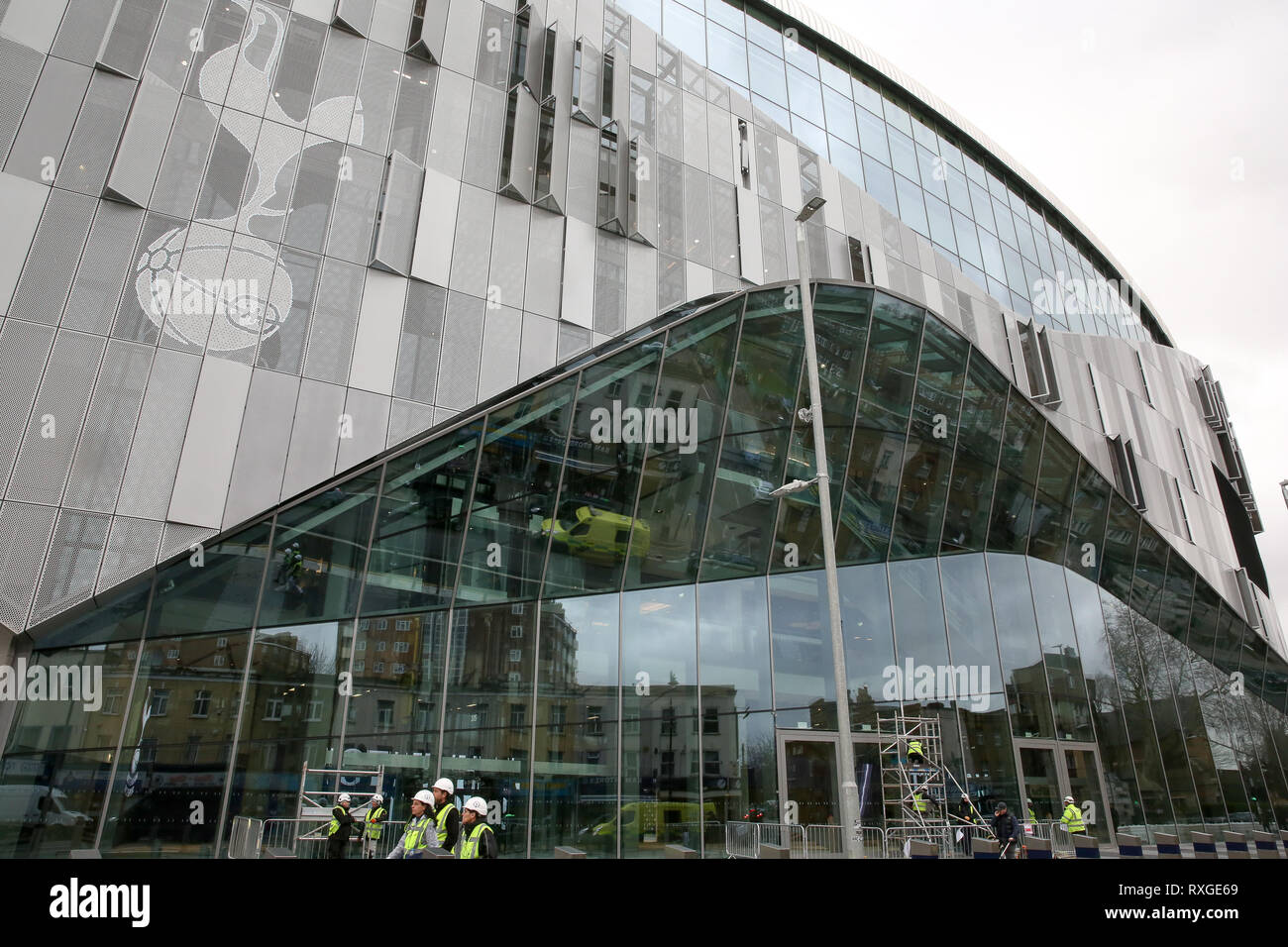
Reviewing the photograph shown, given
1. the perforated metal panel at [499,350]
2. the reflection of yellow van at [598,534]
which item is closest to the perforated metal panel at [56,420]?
the perforated metal panel at [499,350]

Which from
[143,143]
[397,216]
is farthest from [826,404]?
[143,143]

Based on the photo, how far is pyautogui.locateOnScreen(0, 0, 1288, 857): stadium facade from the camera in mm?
13336

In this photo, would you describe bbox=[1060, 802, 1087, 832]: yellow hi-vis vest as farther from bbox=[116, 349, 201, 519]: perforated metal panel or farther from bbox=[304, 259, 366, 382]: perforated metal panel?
bbox=[116, 349, 201, 519]: perforated metal panel

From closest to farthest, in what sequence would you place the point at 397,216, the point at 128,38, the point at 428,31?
the point at 128,38, the point at 397,216, the point at 428,31

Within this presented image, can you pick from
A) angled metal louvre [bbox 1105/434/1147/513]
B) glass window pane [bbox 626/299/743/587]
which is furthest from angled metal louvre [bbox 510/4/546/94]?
angled metal louvre [bbox 1105/434/1147/513]

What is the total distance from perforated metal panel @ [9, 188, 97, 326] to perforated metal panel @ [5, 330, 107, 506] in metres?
0.59

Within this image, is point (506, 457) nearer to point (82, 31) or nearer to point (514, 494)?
point (514, 494)

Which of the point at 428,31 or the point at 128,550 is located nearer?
the point at 128,550

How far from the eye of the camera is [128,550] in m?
13.2

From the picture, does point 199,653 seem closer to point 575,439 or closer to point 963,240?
point 575,439

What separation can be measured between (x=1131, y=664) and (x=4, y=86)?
33602 millimetres

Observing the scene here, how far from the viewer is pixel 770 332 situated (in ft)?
63.9

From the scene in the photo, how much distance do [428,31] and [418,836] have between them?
17.9m

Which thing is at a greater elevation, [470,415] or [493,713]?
[470,415]
